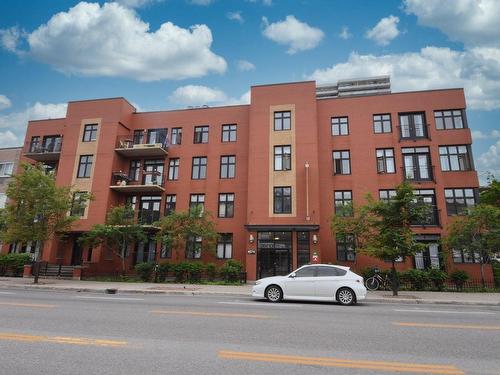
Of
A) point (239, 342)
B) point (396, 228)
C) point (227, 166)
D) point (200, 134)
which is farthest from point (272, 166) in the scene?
point (239, 342)

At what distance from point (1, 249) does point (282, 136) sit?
2676cm

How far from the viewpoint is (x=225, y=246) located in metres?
26.3

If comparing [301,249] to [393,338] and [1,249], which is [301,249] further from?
[1,249]

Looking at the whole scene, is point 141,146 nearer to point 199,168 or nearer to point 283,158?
point 199,168

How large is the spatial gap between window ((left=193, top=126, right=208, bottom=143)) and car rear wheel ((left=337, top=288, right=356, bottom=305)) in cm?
1950

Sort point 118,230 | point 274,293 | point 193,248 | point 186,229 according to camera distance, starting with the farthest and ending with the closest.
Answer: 1. point 193,248
2. point 118,230
3. point 186,229
4. point 274,293

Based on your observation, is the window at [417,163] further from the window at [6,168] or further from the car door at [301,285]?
the window at [6,168]

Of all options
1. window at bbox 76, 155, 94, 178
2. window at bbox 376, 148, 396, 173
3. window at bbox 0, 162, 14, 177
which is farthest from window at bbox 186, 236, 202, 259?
window at bbox 0, 162, 14, 177

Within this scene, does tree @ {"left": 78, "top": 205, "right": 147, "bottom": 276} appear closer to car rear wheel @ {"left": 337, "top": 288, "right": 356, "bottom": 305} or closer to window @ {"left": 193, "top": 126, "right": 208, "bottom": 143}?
window @ {"left": 193, "top": 126, "right": 208, "bottom": 143}

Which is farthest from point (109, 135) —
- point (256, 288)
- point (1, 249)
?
point (256, 288)

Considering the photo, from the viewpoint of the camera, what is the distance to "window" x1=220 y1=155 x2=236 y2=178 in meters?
27.9

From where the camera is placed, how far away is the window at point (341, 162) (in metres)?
26.2

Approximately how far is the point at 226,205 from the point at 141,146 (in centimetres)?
881

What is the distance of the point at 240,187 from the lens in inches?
1070
